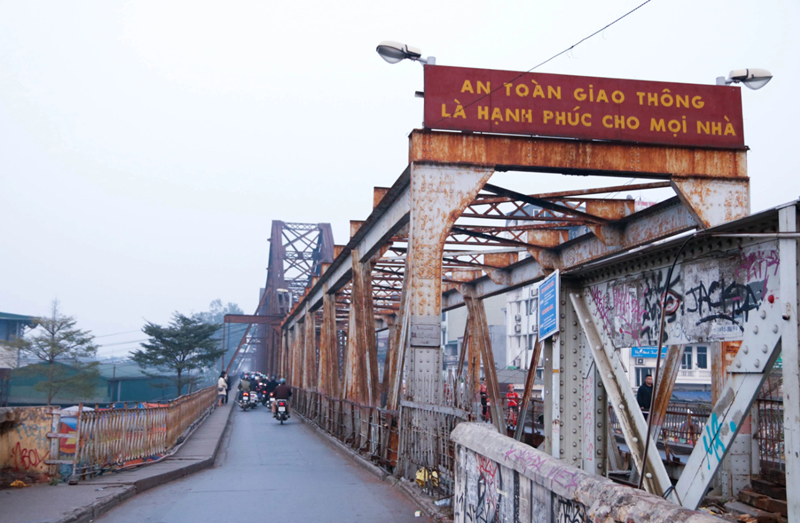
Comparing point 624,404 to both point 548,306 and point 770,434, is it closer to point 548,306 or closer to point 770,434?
point 548,306

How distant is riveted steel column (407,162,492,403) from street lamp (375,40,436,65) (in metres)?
1.69

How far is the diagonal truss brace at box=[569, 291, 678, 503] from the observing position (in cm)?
429

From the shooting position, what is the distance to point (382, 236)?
15.7 m

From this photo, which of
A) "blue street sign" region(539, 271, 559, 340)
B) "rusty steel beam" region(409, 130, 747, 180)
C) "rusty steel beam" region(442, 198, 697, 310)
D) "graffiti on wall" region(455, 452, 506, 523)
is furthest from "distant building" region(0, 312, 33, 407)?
"blue street sign" region(539, 271, 559, 340)

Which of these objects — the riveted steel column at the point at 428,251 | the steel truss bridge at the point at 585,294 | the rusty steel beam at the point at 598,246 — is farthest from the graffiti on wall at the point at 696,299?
the riveted steel column at the point at 428,251

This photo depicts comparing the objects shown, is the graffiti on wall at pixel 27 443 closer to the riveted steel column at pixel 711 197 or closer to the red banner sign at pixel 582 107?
the red banner sign at pixel 582 107

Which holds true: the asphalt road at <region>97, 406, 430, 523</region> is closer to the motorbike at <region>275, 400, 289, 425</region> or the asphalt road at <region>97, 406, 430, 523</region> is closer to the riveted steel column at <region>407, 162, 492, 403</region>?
the riveted steel column at <region>407, 162, 492, 403</region>

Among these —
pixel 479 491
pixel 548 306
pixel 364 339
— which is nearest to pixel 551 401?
pixel 548 306

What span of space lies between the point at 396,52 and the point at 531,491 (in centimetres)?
812

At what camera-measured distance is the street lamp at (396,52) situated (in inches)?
436

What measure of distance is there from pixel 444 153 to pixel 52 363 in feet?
142

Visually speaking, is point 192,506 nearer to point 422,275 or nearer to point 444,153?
point 422,275

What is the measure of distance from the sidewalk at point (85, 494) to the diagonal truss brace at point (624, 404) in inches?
242

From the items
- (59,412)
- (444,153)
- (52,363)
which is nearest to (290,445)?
(59,412)
